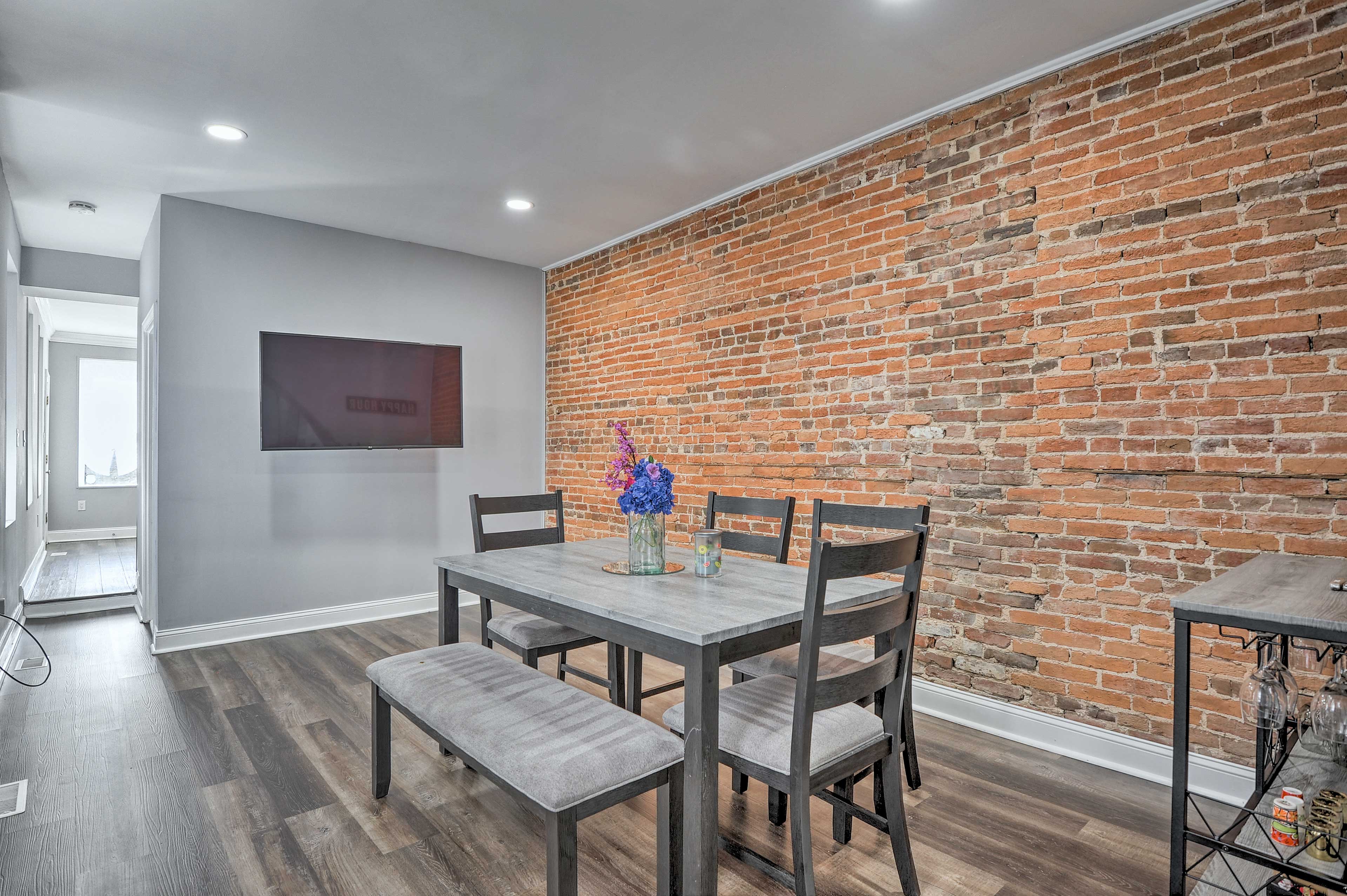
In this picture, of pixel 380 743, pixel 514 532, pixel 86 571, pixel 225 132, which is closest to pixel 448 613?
pixel 380 743

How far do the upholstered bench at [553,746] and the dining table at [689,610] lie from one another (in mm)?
74

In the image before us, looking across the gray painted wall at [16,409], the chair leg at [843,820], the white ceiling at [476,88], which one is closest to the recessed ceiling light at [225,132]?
the white ceiling at [476,88]

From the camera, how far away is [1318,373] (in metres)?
2.18

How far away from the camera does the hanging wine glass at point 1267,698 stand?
4.99 feet

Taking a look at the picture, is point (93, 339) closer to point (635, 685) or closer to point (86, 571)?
point (86, 571)

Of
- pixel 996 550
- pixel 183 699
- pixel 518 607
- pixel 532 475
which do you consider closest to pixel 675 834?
pixel 518 607

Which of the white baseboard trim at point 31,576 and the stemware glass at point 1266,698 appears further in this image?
the white baseboard trim at point 31,576

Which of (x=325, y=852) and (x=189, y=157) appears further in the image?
(x=189, y=157)

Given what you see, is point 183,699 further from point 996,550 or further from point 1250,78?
point 1250,78

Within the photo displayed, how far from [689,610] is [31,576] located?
7.34 m

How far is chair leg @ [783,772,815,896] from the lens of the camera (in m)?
1.57

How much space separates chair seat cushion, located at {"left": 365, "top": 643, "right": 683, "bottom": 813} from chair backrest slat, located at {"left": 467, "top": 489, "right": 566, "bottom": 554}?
68 cm

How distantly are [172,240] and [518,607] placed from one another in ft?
12.2

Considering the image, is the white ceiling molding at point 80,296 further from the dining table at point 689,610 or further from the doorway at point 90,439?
the dining table at point 689,610
